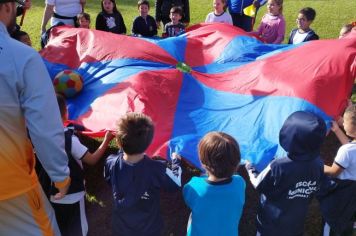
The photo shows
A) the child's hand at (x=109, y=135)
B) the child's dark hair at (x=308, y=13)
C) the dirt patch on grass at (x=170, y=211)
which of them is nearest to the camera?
the child's hand at (x=109, y=135)

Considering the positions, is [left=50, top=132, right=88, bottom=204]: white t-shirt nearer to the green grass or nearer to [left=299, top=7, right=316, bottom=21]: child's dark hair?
[left=299, top=7, right=316, bottom=21]: child's dark hair

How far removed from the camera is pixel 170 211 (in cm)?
349

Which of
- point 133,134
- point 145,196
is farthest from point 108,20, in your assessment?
point 145,196

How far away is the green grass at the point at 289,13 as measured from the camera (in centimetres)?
834

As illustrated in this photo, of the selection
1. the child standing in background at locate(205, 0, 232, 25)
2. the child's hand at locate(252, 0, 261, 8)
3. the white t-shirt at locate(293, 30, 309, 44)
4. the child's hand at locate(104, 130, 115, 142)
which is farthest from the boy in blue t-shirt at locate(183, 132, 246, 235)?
the child's hand at locate(252, 0, 261, 8)

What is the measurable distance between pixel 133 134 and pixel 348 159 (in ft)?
4.59

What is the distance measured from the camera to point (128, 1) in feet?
35.9

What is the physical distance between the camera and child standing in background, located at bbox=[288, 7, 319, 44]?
16.5 ft

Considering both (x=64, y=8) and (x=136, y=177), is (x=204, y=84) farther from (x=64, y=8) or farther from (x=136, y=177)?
(x=64, y=8)

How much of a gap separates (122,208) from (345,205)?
61.2 inches

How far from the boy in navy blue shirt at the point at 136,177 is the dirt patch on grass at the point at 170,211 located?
2.90 feet

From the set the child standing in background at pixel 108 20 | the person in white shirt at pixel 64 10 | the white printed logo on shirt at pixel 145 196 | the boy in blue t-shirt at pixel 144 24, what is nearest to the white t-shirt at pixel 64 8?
the person in white shirt at pixel 64 10

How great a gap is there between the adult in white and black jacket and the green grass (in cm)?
591

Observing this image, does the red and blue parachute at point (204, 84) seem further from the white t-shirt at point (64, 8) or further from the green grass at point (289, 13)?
the green grass at point (289, 13)
